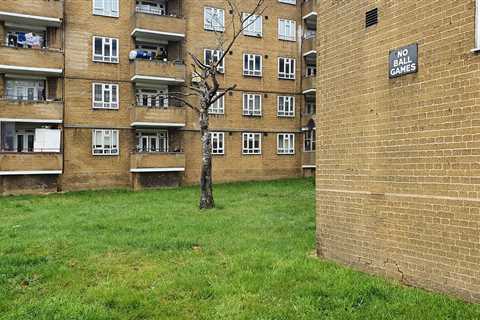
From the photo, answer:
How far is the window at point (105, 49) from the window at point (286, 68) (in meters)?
10.9

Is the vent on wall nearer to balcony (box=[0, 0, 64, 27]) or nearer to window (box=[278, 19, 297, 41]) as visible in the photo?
balcony (box=[0, 0, 64, 27])

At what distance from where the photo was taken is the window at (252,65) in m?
30.9

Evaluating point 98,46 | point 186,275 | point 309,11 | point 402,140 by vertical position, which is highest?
Answer: point 309,11

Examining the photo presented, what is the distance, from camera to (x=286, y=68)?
32.3 m

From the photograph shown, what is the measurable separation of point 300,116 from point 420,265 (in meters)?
26.7

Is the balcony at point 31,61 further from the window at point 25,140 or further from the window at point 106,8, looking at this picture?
the window at point 106,8

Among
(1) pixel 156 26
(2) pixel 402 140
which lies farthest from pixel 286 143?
(2) pixel 402 140

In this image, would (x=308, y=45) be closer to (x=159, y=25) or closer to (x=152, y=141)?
(x=159, y=25)

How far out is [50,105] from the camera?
81.0 ft

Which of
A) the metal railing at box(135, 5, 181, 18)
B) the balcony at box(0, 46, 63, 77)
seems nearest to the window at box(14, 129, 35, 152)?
the balcony at box(0, 46, 63, 77)

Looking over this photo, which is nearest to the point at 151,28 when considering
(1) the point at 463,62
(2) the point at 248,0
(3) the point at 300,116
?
(2) the point at 248,0

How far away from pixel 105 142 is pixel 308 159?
13.3 meters

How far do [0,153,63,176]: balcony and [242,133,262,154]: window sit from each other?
11.4m

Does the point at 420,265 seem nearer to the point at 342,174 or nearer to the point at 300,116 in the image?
the point at 342,174
